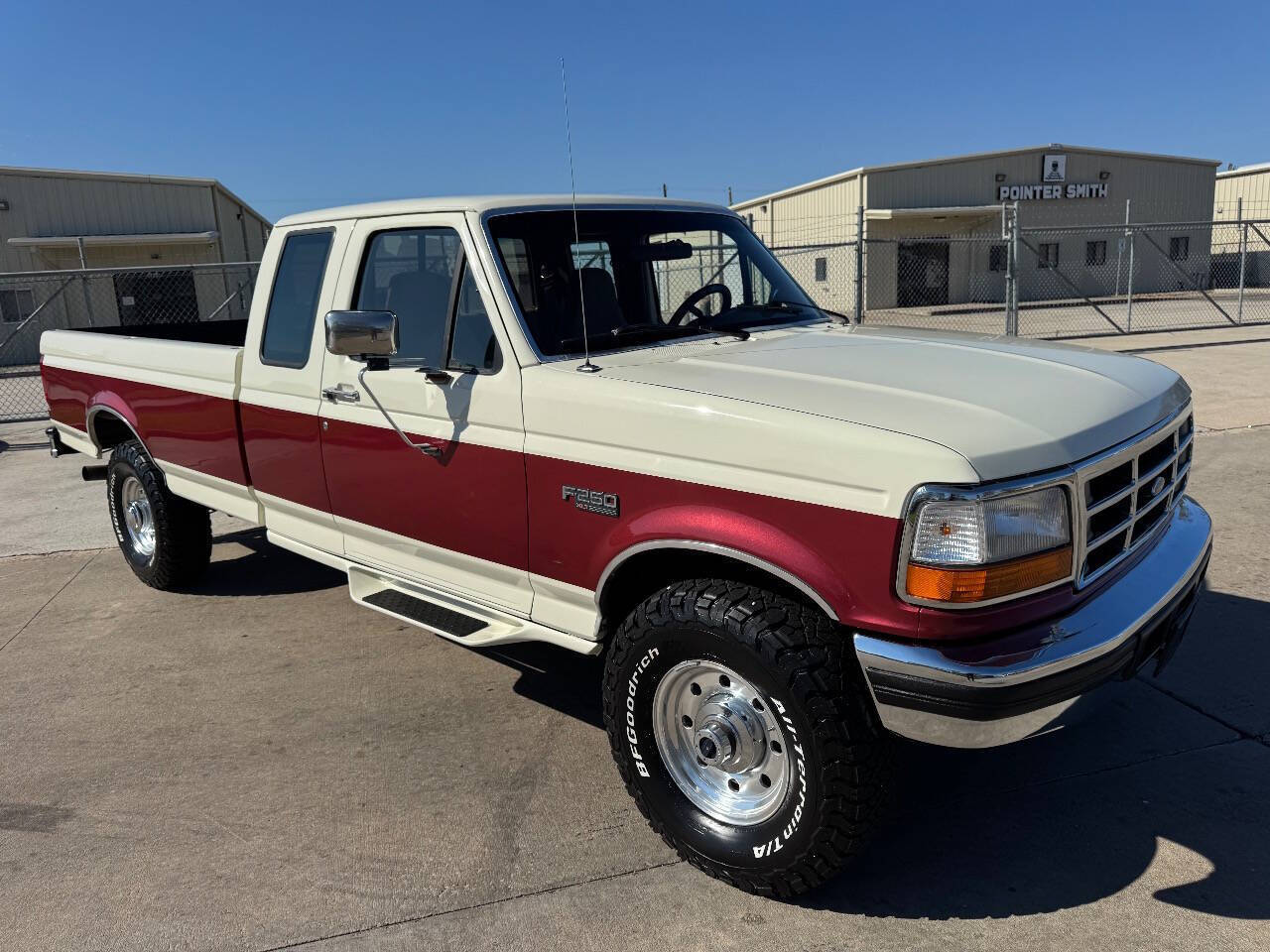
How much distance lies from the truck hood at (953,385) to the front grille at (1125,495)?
0.21 ft

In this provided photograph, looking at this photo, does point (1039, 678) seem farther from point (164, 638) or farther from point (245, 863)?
point (164, 638)

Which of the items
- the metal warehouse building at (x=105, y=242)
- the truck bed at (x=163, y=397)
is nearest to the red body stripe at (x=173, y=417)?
the truck bed at (x=163, y=397)

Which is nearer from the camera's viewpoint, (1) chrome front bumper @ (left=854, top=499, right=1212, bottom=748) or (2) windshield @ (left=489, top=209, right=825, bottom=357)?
(1) chrome front bumper @ (left=854, top=499, right=1212, bottom=748)

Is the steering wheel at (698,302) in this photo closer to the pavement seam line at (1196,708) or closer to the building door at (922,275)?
the pavement seam line at (1196,708)

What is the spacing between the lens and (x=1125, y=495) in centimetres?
287

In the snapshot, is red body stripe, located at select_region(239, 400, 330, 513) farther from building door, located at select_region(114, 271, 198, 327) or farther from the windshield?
building door, located at select_region(114, 271, 198, 327)

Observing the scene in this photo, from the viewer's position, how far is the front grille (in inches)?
105

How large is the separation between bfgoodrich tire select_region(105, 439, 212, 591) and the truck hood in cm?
334

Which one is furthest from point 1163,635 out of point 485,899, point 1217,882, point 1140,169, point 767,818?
point 1140,169

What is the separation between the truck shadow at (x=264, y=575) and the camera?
5.88 meters

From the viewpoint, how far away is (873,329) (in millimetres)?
4117

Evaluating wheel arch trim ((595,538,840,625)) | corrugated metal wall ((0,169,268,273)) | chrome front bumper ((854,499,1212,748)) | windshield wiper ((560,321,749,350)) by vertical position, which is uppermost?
corrugated metal wall ((0,169,268,273))

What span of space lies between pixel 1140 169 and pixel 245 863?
3821cm

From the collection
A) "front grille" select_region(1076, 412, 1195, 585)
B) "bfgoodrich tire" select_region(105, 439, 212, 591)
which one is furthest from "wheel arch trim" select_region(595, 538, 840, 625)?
"bfgoodrich tire" select_region(105, 439, 212, 591)
